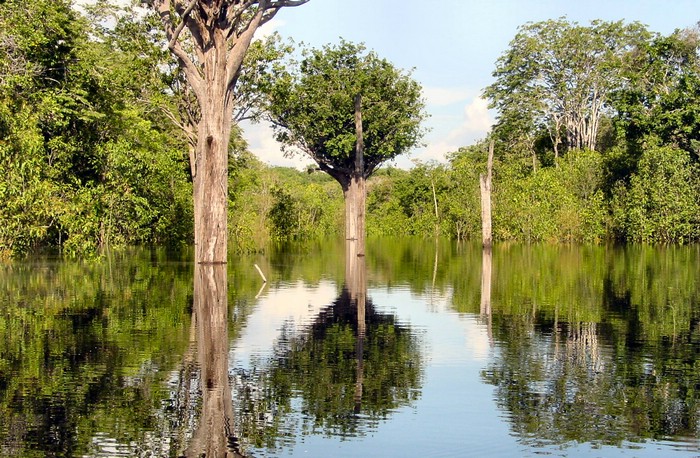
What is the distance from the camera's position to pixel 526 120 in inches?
2537

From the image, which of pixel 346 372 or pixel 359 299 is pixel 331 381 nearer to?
pixel 346 372

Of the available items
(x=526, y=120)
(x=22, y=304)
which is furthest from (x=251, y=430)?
(x=526, y=120)

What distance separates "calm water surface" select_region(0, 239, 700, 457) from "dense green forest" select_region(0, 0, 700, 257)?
8.49 metres

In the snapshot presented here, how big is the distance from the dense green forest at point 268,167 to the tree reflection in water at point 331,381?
40.5ft

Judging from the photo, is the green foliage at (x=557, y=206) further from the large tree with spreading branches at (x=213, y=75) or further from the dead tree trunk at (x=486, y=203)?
the large tree with spreading branches at (x=213, y=75)

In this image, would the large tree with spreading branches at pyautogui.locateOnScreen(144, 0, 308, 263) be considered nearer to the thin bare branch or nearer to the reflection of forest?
the thin bare branch

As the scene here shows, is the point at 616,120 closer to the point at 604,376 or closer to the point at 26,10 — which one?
the point at 26,10

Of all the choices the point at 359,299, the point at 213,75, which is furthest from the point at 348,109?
the point at 359,299

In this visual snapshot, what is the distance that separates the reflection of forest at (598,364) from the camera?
7.31 metres

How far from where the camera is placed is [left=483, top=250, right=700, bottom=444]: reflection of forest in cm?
731

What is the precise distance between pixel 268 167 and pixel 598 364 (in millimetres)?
60878

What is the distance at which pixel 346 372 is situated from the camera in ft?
31.2

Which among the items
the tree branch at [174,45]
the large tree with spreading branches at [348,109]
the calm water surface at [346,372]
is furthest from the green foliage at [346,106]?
the calm water surface at [346,372]

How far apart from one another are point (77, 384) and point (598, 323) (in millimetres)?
8713
